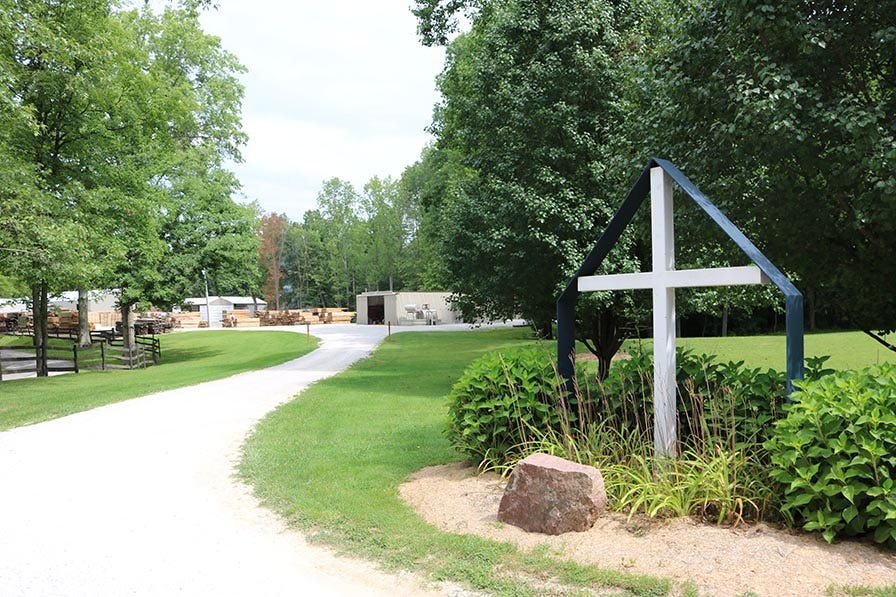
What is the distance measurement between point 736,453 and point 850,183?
11.7 feet

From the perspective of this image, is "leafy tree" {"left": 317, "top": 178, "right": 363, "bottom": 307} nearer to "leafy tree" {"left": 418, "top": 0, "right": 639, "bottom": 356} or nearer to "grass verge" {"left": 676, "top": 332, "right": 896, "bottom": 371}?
"grass verge" {"left": 676, "top": 332, "right": 896, "bottom": 371}

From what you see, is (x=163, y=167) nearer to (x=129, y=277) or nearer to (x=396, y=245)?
(x=129, y=277)

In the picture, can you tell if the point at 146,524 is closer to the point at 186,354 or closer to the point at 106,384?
the point at 106,384

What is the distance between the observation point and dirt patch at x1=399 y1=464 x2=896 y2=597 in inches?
144

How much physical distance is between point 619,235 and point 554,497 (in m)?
2.74

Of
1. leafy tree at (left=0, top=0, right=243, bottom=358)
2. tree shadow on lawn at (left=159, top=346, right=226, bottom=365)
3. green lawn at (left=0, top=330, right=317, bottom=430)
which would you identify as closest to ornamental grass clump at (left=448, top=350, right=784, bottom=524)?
green lawn at (left=0, top=330, right=317, bottom=430)

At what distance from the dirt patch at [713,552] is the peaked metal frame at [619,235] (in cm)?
124

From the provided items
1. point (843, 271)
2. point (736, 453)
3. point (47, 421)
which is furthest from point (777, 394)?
point (47, 421)

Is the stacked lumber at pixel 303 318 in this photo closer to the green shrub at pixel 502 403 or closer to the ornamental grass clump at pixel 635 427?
the green shrub at pixel 502 403

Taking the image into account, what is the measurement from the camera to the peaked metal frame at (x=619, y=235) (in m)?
4.71

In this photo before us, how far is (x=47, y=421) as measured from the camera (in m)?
10.7

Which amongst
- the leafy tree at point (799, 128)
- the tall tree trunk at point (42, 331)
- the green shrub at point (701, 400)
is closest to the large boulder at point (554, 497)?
the green shrub at point (701, 400)

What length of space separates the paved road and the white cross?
268 centimetres

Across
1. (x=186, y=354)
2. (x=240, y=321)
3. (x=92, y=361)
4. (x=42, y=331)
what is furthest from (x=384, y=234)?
(x=42, y=331)
